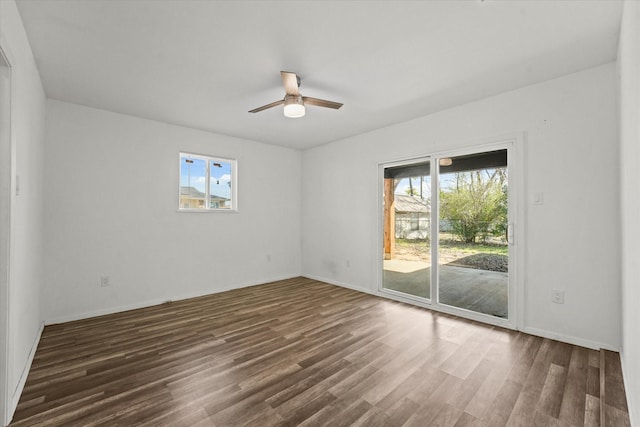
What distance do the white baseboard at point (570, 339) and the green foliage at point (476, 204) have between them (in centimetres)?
104

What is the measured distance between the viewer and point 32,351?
2.54 m

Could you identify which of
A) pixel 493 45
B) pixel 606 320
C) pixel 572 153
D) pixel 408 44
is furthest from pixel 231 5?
pixel 606 320

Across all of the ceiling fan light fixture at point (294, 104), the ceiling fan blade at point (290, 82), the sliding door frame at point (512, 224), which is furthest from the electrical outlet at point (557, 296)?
the ceiling fan blade at point (290, 82)

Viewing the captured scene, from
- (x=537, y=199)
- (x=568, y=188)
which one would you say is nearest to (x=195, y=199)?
(x=537, y=199)

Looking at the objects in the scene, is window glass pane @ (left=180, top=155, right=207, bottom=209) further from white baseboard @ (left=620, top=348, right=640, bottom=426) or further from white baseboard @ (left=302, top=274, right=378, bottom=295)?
white baseboard @ (left=620, top=348, right=640, bottom=426)

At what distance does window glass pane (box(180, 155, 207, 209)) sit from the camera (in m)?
4.43

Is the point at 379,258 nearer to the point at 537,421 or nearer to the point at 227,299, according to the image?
the point at 227,299

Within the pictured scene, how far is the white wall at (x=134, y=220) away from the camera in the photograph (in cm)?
338

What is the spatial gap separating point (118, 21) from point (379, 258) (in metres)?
4.01

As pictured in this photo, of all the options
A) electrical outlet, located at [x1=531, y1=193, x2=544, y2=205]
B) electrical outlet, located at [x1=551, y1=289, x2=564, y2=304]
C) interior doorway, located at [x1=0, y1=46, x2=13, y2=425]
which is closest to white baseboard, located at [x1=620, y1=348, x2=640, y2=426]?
electrical outlet, located at [x1=551, y1=289, x2=564, y2=304]

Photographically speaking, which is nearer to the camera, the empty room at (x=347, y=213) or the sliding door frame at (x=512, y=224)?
the empty room at (x=347, y=213)

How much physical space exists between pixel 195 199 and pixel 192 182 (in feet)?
0.90

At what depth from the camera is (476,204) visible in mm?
3469

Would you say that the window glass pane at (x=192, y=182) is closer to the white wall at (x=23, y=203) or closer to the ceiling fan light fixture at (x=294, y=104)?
the white wall at (x=23, y=203)
